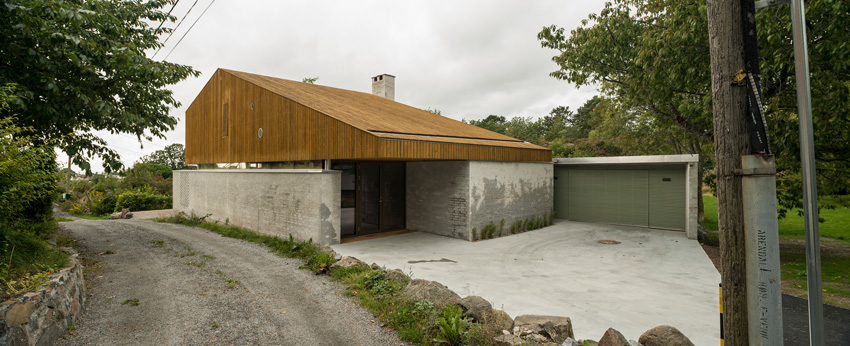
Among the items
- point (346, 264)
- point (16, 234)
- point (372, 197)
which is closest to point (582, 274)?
point (346, 264)

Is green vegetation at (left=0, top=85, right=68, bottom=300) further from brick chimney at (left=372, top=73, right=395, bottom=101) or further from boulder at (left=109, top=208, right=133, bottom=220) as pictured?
boulder at (left=109, top=208, right=133, bottom=220)

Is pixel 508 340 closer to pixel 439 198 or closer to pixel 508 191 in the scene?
pixel 439 198

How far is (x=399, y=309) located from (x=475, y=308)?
40.3 inches

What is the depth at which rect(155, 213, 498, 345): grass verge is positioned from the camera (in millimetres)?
4102

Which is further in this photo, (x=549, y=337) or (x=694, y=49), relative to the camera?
(x=694, y=49)

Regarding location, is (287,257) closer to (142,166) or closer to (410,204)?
(410,204)

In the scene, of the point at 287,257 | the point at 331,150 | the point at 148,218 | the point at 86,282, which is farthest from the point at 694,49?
the point at 148,218

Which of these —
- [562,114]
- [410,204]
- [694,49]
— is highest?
[562,114]

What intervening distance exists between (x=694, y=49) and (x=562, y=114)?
47463 mm

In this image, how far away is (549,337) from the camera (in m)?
4.00

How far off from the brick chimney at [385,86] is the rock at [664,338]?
15.5 m

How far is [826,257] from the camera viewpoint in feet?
32.6

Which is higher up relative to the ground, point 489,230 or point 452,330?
point 489,230

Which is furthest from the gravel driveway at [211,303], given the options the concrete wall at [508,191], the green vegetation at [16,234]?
the concrete wall at [508,191]
